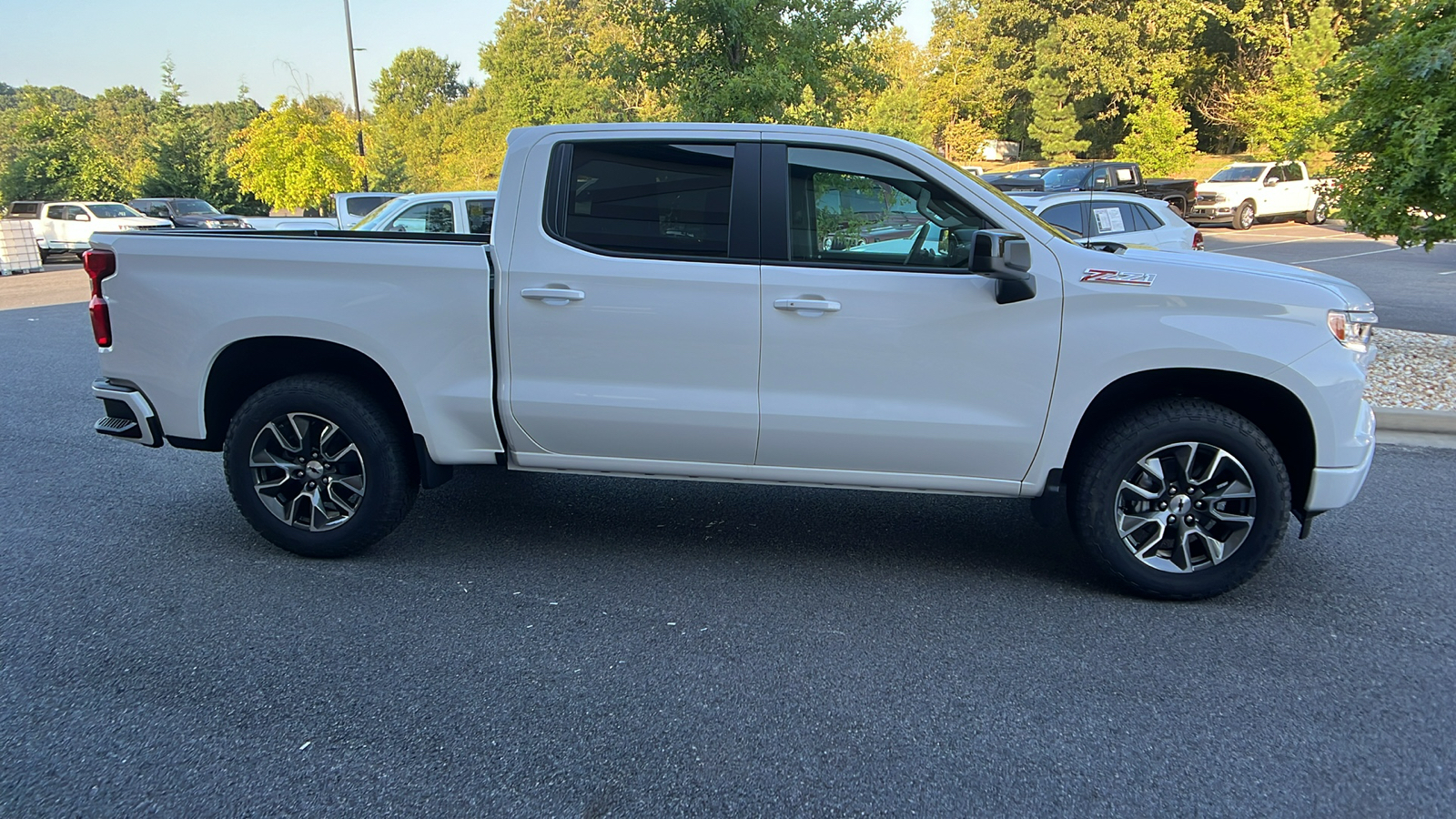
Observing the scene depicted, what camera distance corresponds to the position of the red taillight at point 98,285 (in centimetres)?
451

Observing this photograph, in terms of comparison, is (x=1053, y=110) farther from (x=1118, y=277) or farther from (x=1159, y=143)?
(x=1118, y=277)

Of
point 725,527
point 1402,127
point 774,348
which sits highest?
point 1402,127

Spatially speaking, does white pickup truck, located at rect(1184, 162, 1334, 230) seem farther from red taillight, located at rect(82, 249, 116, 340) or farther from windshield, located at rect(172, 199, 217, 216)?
red taillight, located at rect(82, 249, 116, 340)

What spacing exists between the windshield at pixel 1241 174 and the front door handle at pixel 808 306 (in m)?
30.3

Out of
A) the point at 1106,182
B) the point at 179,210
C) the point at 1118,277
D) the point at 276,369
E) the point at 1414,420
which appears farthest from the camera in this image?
the point at 179,210

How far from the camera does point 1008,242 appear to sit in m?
3.86

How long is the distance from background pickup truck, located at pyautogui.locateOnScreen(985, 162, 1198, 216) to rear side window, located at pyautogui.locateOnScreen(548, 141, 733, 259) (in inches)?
777

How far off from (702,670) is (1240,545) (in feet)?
7.82

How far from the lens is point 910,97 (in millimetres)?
34062

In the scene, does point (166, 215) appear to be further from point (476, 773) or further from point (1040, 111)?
point (1040, 111)

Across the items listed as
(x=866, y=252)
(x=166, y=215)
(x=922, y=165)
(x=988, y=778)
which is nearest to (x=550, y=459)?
(x=866, y=252)

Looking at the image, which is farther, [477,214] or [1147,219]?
[1147,219]

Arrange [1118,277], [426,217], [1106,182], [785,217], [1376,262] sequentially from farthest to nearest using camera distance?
1. [1106,182]
2. [1376,262]
3. [426,217]
4. [785,217]
5. [1118,277]

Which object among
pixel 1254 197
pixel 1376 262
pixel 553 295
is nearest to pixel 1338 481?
pixel 553 295
